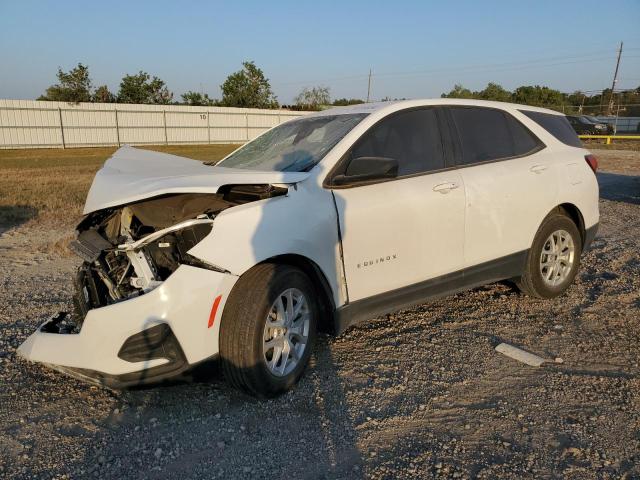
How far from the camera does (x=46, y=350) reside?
3318 millimetres

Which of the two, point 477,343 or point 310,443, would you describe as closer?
point 310,443

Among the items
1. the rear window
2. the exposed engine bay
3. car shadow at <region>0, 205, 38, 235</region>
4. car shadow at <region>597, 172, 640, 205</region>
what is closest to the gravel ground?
the exposed engine bay

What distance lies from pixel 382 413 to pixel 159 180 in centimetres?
194

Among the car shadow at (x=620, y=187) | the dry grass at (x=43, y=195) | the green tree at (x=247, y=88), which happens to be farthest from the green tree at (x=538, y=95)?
the dry grass at (x=43, y=195)

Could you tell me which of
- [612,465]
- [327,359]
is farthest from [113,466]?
[612,465]

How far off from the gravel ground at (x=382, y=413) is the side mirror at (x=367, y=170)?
133 centimetres

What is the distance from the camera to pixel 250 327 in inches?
124

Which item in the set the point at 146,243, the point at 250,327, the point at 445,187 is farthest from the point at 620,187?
the point at 146,243

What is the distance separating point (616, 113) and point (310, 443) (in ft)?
143

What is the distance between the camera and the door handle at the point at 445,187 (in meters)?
4.13

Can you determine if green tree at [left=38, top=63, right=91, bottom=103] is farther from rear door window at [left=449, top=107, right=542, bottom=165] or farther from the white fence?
rear door window at [left=449, top=107, right=542, bottom=165]

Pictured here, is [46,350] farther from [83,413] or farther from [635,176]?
[635,176]

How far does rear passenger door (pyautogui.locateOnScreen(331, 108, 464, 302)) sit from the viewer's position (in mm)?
3689

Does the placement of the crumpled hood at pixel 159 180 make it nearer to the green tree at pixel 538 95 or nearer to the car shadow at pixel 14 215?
the car shadow at pixel 14 215
